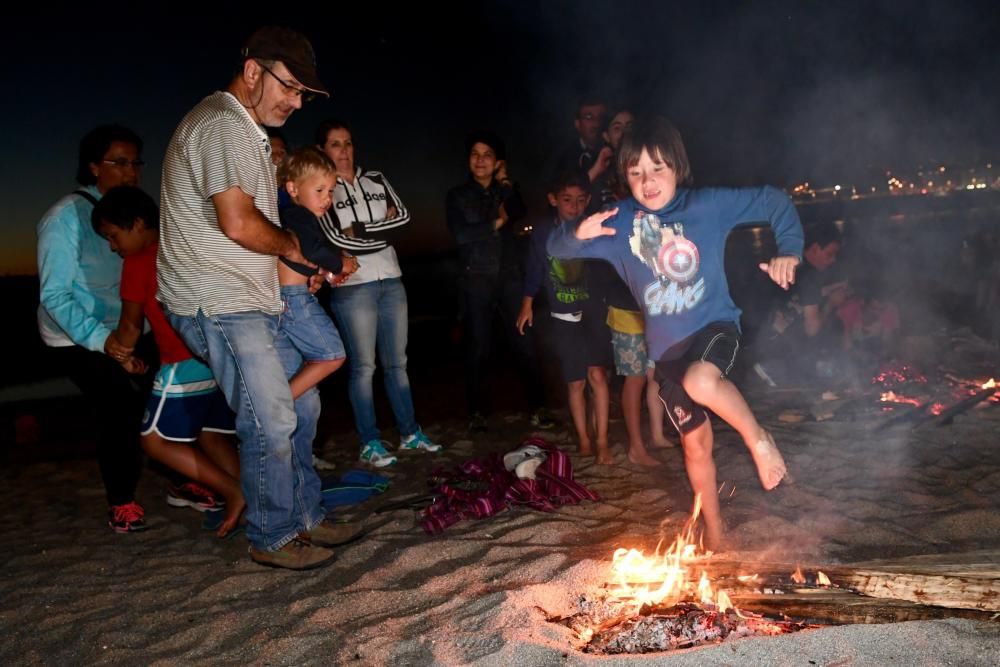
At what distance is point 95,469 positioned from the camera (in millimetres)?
5898

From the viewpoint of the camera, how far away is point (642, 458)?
475cm

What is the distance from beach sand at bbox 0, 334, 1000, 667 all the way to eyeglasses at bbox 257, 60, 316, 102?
90.9 inches

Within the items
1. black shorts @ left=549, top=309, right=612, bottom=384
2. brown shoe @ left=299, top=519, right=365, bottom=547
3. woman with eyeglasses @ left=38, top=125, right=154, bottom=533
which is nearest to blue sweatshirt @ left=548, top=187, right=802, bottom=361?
black shorts @ left=549, top=309, right=612, bottom=384

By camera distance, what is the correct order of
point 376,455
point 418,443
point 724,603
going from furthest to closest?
point 418,443
point 376,455
point 724,603

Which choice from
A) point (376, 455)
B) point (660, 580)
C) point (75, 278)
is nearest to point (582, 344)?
point (376, 455)

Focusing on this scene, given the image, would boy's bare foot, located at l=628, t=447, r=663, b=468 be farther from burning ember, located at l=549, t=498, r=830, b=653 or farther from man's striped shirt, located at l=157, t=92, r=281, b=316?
man's striped shirt, located at l=157, t=92, r=281, b=316

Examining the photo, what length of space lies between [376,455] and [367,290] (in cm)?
123

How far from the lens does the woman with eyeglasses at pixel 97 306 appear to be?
3.99 meters

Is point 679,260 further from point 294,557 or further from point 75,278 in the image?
point 75,278

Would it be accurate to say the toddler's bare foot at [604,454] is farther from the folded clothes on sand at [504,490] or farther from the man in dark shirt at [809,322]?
the man in dark shirt at [809,322]

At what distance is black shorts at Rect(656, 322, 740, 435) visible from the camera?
3143 mm

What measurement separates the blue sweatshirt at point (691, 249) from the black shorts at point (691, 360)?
0.04 metres

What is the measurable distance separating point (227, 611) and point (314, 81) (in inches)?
96.4

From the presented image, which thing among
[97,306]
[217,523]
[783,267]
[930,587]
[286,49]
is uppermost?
[286,49]
